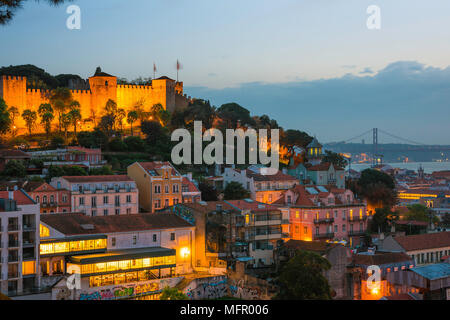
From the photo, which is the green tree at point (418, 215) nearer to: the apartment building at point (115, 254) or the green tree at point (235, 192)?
the green tree at point (235, 192)

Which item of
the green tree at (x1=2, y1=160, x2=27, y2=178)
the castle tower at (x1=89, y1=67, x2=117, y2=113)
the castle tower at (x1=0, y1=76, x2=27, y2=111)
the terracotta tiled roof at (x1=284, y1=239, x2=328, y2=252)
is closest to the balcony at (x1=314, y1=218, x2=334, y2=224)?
the terracotta tiled roof at (x1=284, y1=239, x2=328, y2=252)

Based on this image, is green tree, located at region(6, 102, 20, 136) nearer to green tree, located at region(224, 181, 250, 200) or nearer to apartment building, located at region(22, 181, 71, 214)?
apartment building, located at region(22, 181, 71, 214)

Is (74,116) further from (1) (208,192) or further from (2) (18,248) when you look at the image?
(2) (18,248)

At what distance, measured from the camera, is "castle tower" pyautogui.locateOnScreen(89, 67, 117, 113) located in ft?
203

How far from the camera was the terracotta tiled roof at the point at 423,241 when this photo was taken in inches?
1175

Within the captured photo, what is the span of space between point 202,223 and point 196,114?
3232 centimetres

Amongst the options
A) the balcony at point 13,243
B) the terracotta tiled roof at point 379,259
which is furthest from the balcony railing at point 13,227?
the terracotta tiled roof at point 379,259

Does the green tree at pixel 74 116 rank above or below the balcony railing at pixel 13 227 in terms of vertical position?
above

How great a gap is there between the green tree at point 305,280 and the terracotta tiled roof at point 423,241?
905 cm

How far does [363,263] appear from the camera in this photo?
2600 centimetres

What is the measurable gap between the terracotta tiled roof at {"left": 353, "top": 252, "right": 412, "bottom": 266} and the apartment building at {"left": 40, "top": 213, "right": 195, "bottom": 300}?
814 cm

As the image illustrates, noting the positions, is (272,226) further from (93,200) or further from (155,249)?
(93,200)

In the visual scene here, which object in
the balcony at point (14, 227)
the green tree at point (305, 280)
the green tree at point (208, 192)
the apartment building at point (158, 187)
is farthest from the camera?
the green tree at point (208, 192)
